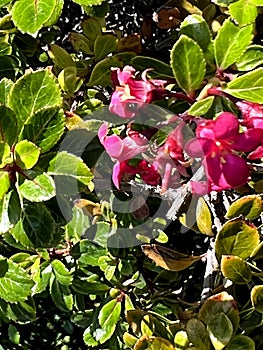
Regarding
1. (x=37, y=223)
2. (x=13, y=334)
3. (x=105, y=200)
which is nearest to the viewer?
(x=37, y=223)

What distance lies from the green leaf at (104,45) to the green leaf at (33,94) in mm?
347

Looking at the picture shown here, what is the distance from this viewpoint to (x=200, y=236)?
1576 millimetres

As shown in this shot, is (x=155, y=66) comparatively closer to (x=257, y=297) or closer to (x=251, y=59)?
(x=251, y=59)

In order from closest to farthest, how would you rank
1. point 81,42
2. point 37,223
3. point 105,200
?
point 37,223 → point 105,200 → point 81,42

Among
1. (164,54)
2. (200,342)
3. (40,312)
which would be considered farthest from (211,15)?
(40,312)

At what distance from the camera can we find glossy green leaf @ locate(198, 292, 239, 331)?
3.00 feet

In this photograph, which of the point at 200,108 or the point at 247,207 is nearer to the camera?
the point at 200,108

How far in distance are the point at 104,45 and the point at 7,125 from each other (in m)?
0.40

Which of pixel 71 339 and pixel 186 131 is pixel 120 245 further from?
pixel 71 339

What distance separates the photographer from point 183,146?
0.82 m

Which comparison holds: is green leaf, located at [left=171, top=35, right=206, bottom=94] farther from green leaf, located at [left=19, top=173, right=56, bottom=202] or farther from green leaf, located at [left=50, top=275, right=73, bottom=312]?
green leaf, located at [left=50, top=275, right=73, bottom=312]

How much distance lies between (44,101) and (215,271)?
41 cm

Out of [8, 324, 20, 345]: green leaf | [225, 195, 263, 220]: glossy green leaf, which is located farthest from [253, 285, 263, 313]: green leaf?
[8, 324, 20, 345]: green leaf

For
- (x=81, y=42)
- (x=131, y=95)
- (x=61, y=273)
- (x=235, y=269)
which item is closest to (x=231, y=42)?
(x=131, y=95)
